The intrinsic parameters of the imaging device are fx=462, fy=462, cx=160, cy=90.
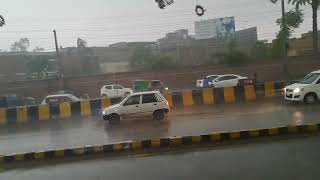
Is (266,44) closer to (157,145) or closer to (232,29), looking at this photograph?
(232,29)

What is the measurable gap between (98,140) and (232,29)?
63471mm

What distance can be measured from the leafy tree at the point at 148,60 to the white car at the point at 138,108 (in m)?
36.4

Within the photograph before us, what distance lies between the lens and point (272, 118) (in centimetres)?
1788

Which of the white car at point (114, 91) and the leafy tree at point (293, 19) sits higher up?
the leafy tree at point (293, 19)

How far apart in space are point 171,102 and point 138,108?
18.0ft

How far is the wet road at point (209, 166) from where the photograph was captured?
9.63 m

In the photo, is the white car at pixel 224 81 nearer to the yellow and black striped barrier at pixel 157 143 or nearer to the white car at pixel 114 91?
the white car at pixel 114 91

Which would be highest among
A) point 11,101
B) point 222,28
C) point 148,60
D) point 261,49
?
point 222,28

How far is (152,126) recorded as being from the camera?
729 inches

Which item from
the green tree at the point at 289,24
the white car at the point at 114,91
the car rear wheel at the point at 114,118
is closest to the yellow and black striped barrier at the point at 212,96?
the car rear wheel at the point at 114,118

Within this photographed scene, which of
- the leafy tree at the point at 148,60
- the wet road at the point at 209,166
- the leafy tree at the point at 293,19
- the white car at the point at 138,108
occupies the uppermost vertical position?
the leafy tree at the point at 293,19

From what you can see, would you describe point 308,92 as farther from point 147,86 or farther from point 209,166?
point 147,86

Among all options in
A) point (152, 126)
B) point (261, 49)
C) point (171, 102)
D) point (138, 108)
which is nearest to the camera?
point (152, 126)

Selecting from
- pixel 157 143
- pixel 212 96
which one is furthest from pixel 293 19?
pixel 157 143
